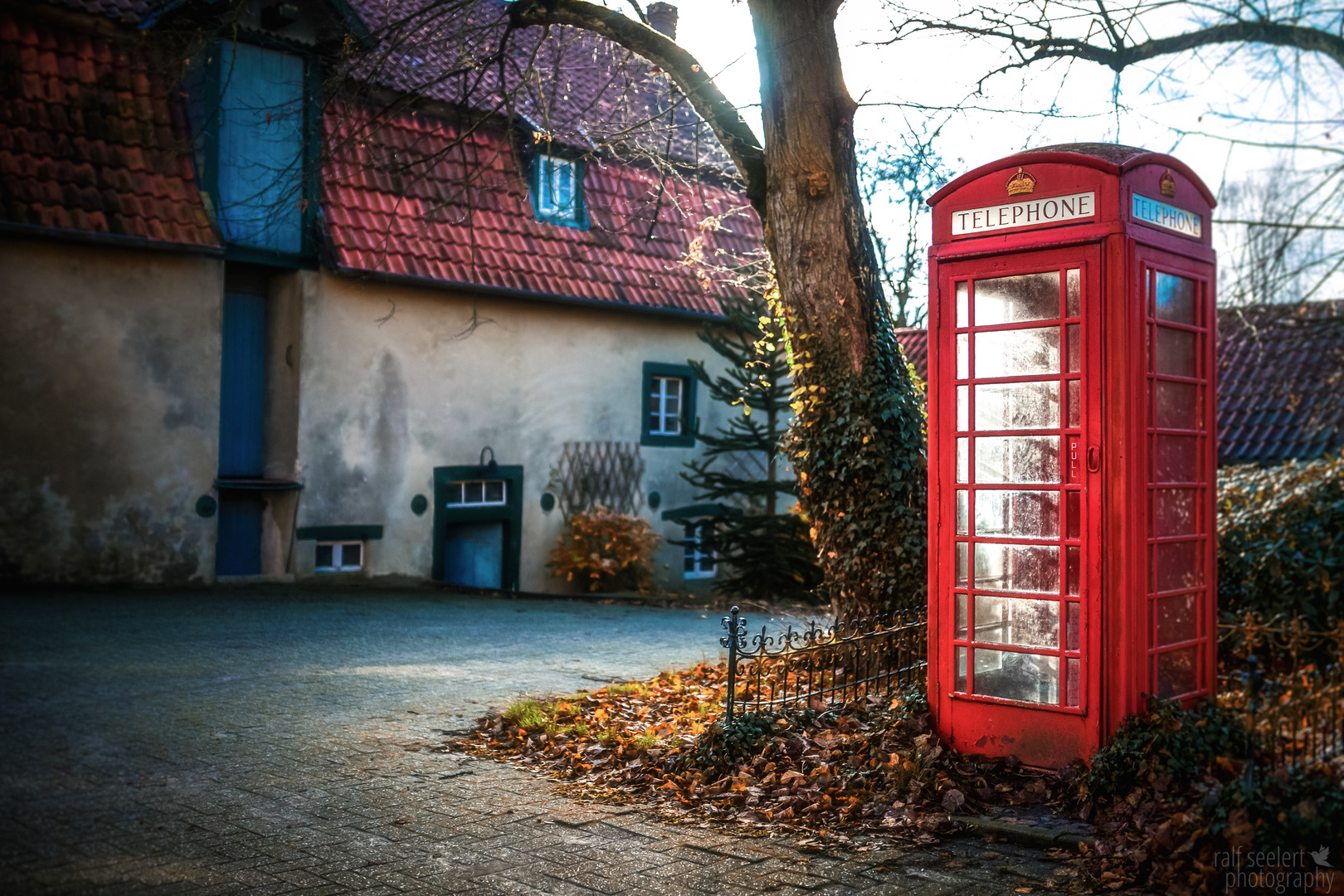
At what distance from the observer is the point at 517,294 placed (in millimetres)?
18672

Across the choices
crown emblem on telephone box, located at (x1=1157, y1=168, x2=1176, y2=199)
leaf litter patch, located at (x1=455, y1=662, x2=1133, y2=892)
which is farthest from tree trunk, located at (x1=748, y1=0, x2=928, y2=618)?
crown emblem on telephone box, located at (x1=1157, y1=168, x2=1176, y2=199)

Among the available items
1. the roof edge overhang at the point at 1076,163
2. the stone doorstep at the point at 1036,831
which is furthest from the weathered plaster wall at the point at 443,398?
the stone doorstep at the point at 1036,831

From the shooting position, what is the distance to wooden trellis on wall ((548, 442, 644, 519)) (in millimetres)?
20188

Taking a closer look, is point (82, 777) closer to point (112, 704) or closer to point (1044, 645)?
point (112, 704)

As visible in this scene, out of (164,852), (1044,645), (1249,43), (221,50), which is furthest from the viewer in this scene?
(221,50)

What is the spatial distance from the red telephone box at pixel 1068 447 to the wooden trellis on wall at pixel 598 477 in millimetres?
13874

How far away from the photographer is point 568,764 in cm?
707

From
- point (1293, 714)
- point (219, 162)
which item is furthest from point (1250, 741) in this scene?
point (219, 162)

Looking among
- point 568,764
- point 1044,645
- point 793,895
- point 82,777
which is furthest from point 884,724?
point 82,777

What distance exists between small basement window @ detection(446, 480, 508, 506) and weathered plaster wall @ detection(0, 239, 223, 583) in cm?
390

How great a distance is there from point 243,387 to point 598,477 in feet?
20.5

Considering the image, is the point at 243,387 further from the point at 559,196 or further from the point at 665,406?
the point at 665,406

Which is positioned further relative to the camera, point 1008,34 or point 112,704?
point 1008,34

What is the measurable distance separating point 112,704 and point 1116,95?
8883 millimetres
